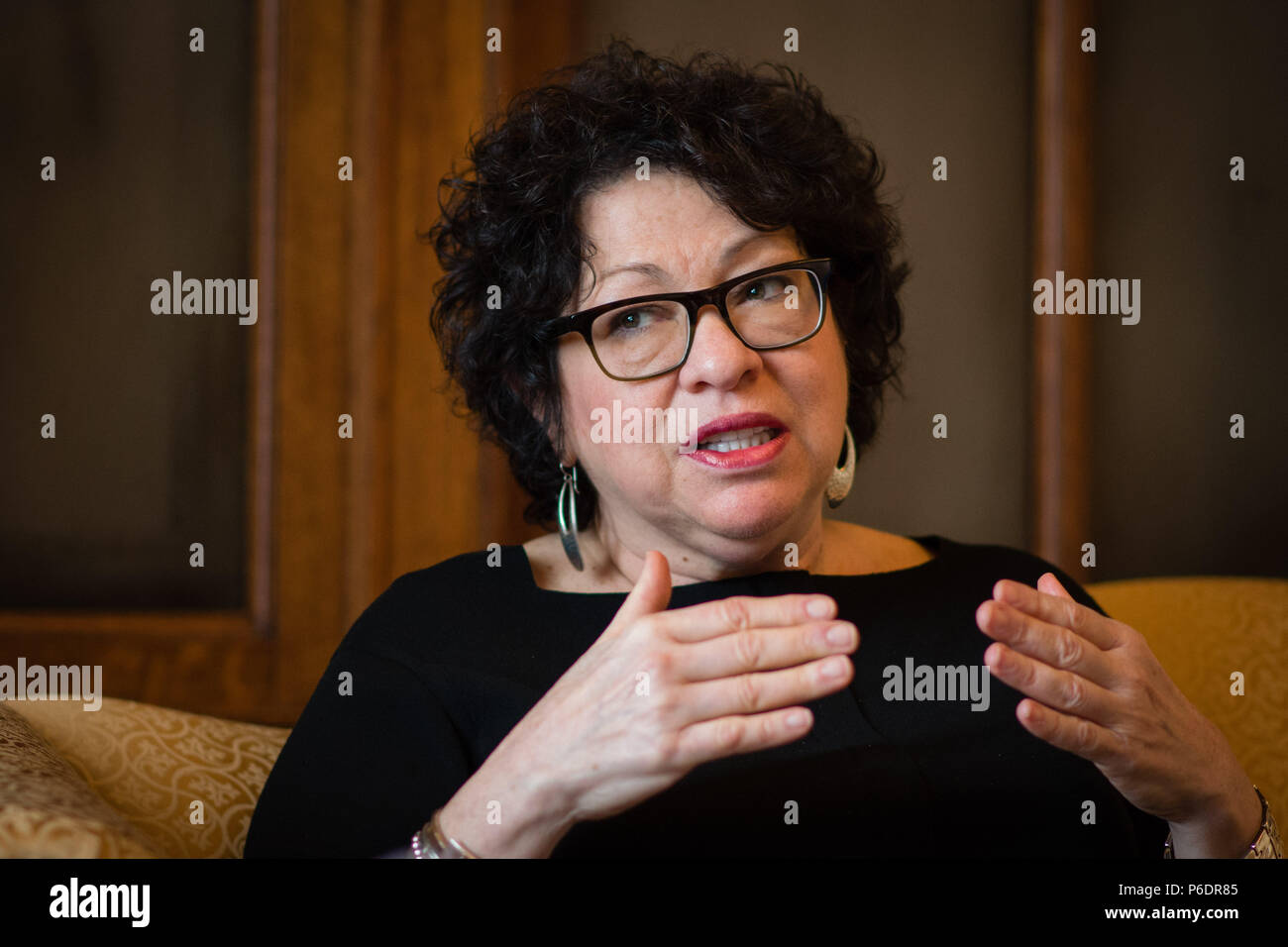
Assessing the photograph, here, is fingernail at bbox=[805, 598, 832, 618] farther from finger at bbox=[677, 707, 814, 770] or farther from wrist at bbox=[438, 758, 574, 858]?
wrist at bbox=[438, 758, 574, 858]

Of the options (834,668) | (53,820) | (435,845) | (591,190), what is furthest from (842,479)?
(53,820)

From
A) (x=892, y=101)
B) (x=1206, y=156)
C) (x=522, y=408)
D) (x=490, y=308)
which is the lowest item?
(x=522, y=408)

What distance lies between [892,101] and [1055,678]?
1.73m

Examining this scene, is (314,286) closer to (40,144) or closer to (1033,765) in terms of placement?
(40,144)

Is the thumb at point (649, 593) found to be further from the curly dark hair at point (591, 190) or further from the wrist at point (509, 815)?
the curly dark hair at point (591, 190)

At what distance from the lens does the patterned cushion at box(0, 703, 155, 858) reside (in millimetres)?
701

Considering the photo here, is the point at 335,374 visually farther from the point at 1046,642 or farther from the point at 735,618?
the point at 1046,642

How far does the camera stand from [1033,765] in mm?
1104

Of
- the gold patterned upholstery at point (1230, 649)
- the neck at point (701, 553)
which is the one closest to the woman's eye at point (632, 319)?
the neck at point (701, 553)

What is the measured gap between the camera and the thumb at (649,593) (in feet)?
2.78

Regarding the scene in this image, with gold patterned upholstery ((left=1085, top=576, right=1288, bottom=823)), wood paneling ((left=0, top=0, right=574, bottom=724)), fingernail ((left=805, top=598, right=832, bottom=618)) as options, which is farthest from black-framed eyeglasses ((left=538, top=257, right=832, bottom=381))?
wood paneling ((left=0, top=0, right=574, bottom=724))

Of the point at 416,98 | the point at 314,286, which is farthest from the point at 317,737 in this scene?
the point at 416,98
